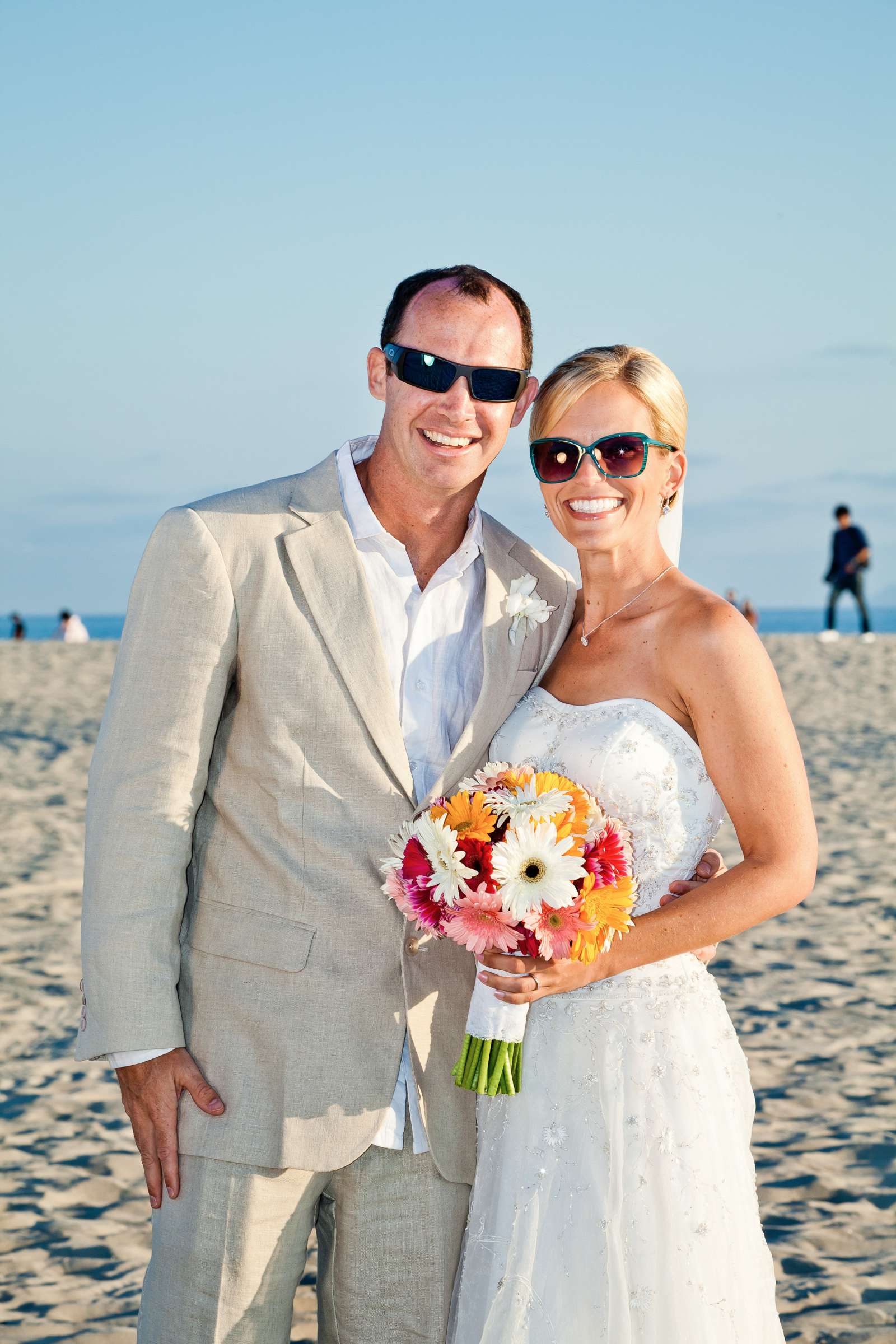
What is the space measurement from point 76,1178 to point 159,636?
13.2 ft

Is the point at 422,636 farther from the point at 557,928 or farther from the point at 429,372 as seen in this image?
the point at 557,928

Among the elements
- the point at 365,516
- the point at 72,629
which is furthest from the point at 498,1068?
the point at 72,629

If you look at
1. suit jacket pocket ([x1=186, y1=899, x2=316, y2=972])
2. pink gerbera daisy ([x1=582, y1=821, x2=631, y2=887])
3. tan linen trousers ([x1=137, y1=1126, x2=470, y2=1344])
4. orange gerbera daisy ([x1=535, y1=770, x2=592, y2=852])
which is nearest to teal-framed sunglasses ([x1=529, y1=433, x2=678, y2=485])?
orange gerbera daisy ([x1=535, y1=770, x2=592, y2=852])

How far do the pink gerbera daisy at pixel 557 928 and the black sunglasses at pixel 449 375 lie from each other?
1.41 metres

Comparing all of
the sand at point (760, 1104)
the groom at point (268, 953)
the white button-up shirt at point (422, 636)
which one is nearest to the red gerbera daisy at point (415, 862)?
the groom at point (268, 953)

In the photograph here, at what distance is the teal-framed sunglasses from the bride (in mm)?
27

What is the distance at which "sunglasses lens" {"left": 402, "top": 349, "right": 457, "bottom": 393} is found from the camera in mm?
3486

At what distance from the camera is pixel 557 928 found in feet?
9.48

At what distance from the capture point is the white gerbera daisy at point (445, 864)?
9.46 ft

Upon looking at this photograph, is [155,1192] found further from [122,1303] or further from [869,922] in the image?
[869,922]

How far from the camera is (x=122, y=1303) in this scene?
512 centimetres

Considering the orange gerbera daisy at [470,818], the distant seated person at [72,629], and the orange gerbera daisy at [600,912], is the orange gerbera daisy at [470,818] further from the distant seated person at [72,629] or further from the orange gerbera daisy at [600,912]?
the distant seated person at [72,629]

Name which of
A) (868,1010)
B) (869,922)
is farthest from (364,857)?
(869,922)

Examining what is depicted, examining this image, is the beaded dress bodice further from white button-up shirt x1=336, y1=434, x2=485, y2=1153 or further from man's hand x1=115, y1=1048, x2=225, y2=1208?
man's hand x1=115, y1=1048, x2=225, y2=1208
